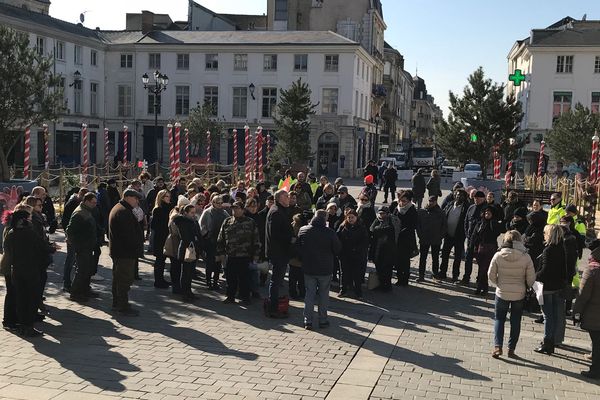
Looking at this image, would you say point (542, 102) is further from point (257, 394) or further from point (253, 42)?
point (257, 394)

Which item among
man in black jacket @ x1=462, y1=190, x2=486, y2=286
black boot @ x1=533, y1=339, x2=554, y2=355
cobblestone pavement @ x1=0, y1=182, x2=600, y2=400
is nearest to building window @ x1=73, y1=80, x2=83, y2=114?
cobblestone pavement @ x1=0, y1=182, x2=600, y2=400

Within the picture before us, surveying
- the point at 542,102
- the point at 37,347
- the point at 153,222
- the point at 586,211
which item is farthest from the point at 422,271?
the point at 542,102

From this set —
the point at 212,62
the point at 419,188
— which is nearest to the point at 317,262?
the point at 419,188

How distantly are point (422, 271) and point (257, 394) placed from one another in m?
6.97

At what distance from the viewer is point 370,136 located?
204 feet

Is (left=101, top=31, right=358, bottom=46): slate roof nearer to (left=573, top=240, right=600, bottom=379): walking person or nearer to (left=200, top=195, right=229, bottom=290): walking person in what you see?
(left=200, top=195, right=229, bottom=290): walking person

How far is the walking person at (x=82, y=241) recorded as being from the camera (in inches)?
413

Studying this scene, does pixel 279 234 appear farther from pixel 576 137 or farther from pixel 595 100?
pixel 595 100

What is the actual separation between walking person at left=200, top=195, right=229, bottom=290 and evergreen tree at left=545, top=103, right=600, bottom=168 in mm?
30542

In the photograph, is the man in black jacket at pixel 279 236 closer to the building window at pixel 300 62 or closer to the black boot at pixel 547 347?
the black boot at pixel 547 347

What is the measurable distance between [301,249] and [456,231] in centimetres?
463

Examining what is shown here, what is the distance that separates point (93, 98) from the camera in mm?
54156

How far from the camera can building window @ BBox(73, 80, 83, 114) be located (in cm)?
5116

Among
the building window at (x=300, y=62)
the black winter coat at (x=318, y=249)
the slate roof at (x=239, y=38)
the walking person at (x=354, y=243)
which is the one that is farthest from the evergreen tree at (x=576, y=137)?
the black winter coat at (x=318, y=249)
